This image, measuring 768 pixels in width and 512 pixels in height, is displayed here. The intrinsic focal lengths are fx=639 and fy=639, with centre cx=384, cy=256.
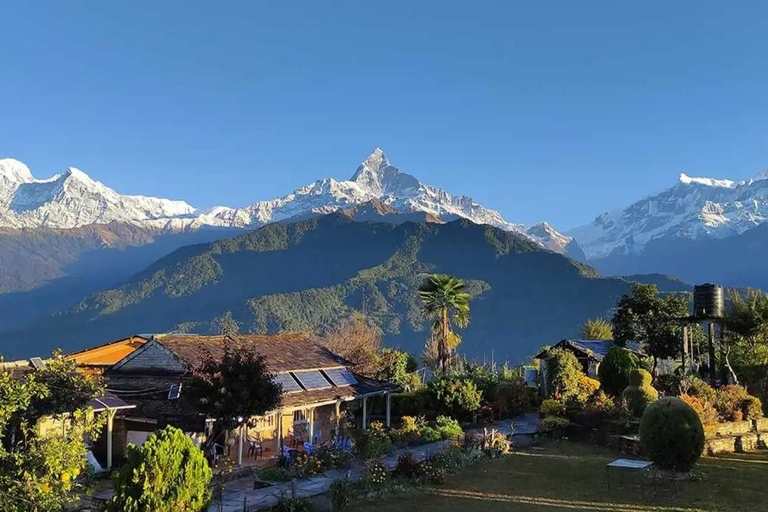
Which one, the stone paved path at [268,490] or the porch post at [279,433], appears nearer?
the stone paved path at [268,490]

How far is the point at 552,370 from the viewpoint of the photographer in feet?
104

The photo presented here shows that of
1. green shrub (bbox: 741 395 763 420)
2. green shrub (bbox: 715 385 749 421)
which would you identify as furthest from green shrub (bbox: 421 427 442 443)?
green shrub (bbox: 741 395 763 420)

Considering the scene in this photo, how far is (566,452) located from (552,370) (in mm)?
7983

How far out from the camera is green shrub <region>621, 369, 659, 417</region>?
85.0 ft

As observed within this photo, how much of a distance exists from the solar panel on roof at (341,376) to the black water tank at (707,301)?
1672 cm

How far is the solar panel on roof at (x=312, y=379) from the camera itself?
2675 cm

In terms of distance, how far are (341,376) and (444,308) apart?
13428mm

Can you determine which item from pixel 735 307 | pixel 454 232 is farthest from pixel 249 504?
pixel 454 232

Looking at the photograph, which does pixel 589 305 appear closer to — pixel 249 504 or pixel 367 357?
pixel 367 357

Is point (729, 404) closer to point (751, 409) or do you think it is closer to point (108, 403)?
point (751, 409)

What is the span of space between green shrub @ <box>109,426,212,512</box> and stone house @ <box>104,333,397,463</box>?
717 cm

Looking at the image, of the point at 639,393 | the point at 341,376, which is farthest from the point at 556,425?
the point at 341,376

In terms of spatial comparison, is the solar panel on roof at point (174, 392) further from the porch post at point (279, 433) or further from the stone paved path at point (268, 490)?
the stone paved path at point (268, 490)

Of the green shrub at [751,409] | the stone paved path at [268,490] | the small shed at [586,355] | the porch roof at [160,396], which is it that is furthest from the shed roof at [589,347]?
the stone paved path at [268,490]
